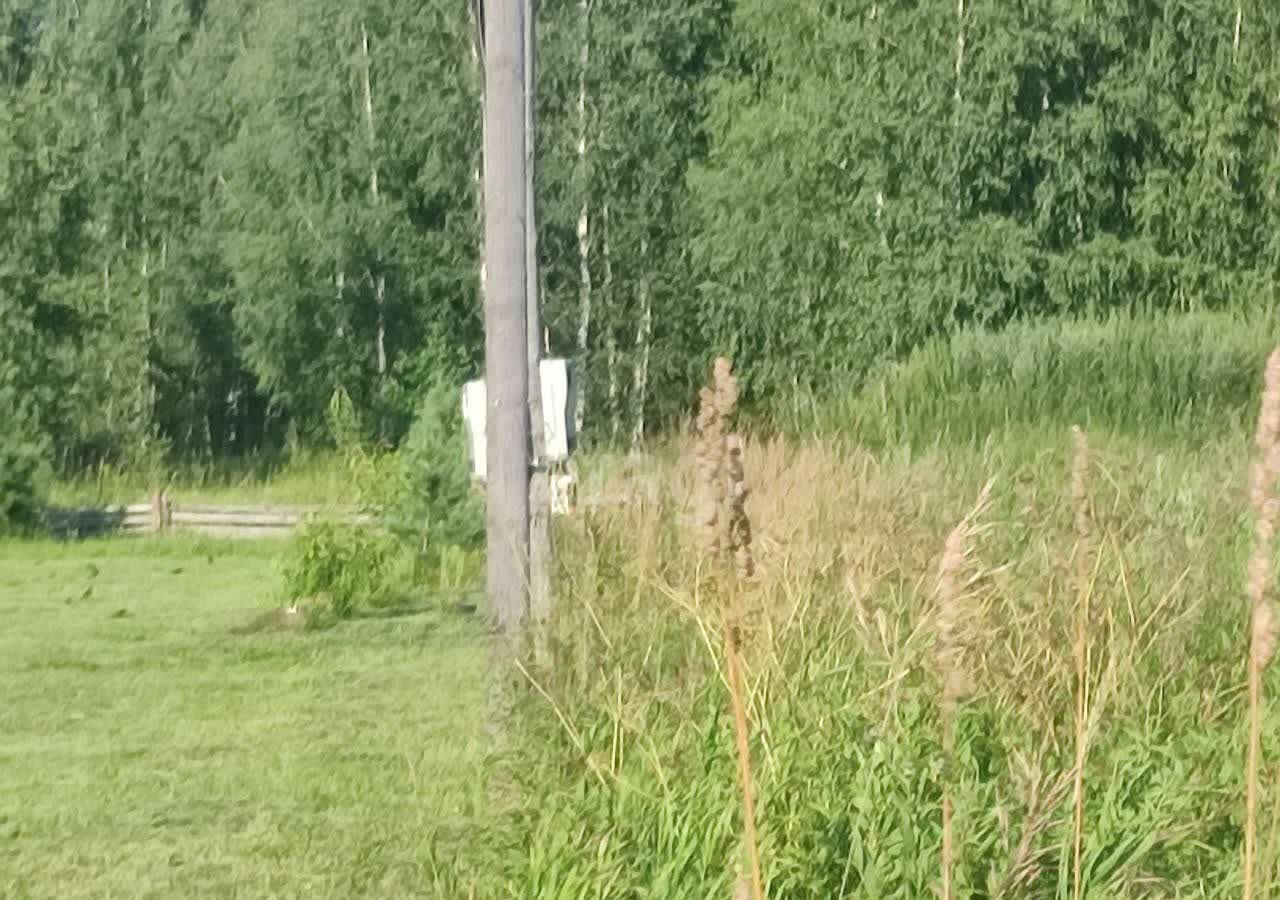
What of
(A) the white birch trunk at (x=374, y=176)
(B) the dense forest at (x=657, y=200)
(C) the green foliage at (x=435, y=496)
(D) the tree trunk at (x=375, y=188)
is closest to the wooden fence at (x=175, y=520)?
(B) the dense forest at (x=657, y=200)

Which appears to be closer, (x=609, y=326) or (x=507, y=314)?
(x=507, y=314)

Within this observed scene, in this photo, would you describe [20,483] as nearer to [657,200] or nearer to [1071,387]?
[657,200]

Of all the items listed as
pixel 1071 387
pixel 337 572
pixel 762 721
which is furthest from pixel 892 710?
pixel 1071 387

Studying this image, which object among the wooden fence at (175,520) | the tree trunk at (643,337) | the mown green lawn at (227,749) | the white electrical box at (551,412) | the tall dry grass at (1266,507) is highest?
the tall dry grass at (1266,507)

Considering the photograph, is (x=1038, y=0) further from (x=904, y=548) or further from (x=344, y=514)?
(x=904, y=548)

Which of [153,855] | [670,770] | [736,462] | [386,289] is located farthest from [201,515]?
[736,462]

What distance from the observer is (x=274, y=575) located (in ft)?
38.0

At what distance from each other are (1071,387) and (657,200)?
768 centimetres

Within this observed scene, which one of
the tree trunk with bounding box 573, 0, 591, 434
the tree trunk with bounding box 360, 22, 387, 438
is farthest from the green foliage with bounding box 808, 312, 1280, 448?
the tree trunk with bounding box 360, 22, 387, 438

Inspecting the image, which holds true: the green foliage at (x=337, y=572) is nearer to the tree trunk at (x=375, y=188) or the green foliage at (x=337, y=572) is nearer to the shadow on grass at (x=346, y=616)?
the shadow on grass at (x=346, y=616)

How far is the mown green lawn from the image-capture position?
17.0 ft

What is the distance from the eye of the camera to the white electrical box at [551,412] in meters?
5.73

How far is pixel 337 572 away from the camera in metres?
10.2

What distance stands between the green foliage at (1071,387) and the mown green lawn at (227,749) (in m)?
3.32
